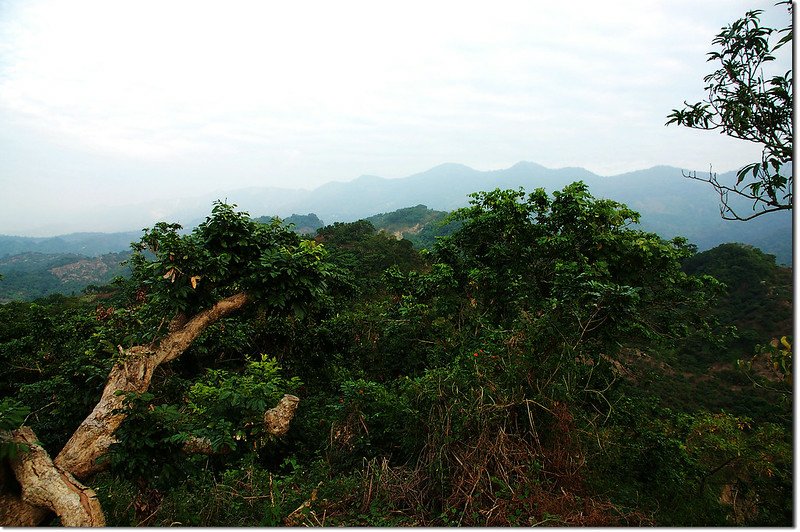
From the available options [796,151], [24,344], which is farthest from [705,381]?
[24,344]

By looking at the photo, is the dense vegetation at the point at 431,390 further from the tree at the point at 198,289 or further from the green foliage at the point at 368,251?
the green foliage at the point at 368,251

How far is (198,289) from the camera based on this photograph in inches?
209

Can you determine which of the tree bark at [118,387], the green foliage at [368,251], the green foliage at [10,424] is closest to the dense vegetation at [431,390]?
the green foliage at [10,424]

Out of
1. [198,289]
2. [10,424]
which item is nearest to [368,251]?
[198,289]

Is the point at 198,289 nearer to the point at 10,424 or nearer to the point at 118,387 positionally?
the point at 118,387

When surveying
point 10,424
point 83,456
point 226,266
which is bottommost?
point 83,456

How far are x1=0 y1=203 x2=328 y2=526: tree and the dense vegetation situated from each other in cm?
4

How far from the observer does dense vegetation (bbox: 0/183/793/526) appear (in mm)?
3383

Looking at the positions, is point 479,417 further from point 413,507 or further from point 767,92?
point 767,92

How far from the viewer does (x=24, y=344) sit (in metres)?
9.09

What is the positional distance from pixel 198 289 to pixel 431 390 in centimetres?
354

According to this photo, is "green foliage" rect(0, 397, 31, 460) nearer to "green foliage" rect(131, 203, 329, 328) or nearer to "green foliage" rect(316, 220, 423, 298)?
"green foliage" rect(131, 203, 329, 328)

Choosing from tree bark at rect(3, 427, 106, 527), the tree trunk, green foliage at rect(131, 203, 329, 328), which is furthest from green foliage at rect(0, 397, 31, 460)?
green foliage at rect(131, 203, 329, 328)

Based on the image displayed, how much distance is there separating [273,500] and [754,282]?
39.6 m
